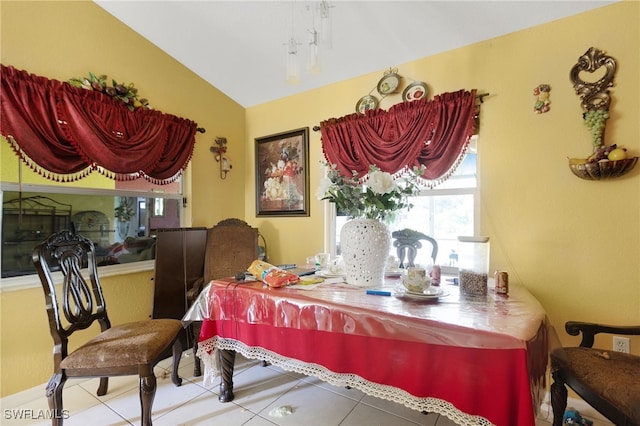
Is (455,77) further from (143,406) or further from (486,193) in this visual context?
(143,406)

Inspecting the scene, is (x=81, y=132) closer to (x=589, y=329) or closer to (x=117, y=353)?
(x=117, y=353)

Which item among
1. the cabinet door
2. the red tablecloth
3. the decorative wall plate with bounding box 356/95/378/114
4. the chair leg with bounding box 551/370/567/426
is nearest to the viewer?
the red tablecloth

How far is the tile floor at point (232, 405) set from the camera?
1.65 m

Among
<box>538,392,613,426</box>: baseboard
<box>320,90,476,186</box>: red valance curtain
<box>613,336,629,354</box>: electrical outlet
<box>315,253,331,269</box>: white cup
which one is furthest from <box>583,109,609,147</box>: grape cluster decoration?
<box>315,253,331,269</box>: white cup

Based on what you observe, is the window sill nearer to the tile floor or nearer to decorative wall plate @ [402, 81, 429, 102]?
the tile floor

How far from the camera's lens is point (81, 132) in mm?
2031

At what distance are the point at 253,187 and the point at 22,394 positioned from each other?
2.45 m

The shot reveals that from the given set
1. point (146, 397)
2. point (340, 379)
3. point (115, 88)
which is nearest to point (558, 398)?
point (340, 379)

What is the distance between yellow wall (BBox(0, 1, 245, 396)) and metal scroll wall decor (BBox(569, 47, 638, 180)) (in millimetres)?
3081

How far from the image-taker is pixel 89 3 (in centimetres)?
221

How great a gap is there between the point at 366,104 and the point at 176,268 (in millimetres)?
2244

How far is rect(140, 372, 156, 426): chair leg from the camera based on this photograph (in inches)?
56.2

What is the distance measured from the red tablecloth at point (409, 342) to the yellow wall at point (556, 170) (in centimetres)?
59

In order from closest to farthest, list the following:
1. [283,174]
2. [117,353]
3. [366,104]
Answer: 1. [117,353]
2. [366,104]
3. [283,174]
